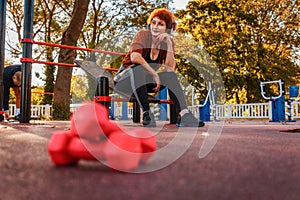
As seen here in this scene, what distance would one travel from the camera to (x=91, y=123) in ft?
2.84

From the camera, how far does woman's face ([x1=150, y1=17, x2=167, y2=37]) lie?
286 centimetres

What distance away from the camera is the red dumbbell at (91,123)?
0.86 metres

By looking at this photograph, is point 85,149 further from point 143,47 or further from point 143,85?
point 143,47

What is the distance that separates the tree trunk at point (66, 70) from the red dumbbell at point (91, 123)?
644cm

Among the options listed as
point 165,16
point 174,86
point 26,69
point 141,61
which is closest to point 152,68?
point 141,61

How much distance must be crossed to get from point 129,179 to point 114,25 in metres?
11.9

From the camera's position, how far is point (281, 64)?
1415 centimetres

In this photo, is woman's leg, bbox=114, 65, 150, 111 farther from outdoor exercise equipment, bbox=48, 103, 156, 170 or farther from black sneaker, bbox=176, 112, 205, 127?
outdoor exercise equipment, bbox=48, 103, 156, 170

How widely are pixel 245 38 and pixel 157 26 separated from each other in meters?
11.3

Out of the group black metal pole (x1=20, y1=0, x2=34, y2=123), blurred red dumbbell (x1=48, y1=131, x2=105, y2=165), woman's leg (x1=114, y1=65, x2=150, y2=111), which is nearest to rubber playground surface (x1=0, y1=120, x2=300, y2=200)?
blurred red dumbbell (x1=48, y1=131, x2=105, y2=165)

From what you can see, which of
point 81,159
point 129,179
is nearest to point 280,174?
point 129,179

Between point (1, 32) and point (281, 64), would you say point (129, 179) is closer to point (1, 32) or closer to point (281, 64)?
point (1, 32)

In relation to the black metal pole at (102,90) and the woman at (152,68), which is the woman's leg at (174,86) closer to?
the woman at (152,68)

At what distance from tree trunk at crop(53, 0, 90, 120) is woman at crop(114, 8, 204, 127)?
4428mm
